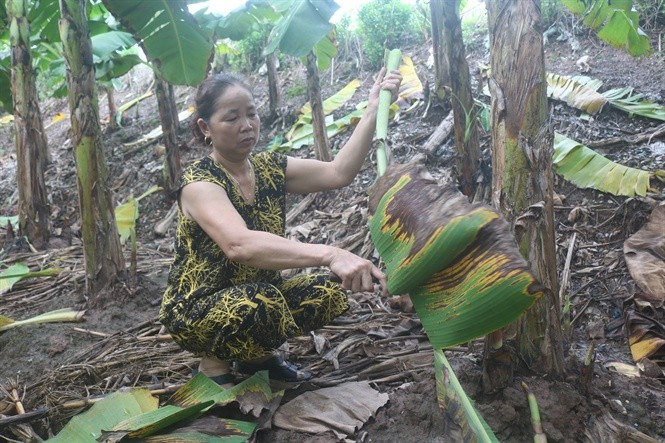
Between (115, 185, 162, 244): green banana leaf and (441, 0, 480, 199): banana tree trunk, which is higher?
(441, 0, 480, 199): banana tree trunk

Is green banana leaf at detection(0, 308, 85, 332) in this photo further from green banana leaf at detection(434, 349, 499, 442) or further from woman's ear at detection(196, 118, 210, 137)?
green banana leaf at detection(434, 349, 499, 442)

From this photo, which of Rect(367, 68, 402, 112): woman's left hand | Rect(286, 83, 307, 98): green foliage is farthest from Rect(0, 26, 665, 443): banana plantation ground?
Rect(286, 83, 307, 98): green foliage

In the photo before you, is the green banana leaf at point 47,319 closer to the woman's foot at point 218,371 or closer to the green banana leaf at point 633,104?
the woman's foot at point 218,371

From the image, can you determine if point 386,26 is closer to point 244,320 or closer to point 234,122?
point 234,122

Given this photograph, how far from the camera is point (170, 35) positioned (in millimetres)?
4207

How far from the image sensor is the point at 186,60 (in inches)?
171

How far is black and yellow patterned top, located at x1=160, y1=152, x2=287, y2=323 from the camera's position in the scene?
88.4 inches

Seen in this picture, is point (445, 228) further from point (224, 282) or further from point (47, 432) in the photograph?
point (47, 432)

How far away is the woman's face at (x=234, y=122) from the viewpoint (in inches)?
85.7

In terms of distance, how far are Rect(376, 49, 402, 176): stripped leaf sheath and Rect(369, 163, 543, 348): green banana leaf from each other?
284mm

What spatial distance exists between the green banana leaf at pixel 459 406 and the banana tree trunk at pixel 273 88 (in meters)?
5.59

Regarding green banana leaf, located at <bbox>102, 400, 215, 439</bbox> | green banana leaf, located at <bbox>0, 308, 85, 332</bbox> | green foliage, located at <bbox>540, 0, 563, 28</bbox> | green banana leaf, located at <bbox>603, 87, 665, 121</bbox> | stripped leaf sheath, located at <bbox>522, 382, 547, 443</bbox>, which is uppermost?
green foliage, located at <bbox>540, 0, 563, 28</bbox>

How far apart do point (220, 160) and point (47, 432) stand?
1244 millimetres

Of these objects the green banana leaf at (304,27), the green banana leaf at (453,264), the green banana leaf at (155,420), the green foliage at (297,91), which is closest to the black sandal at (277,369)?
the green banana leaf at (155,420)
